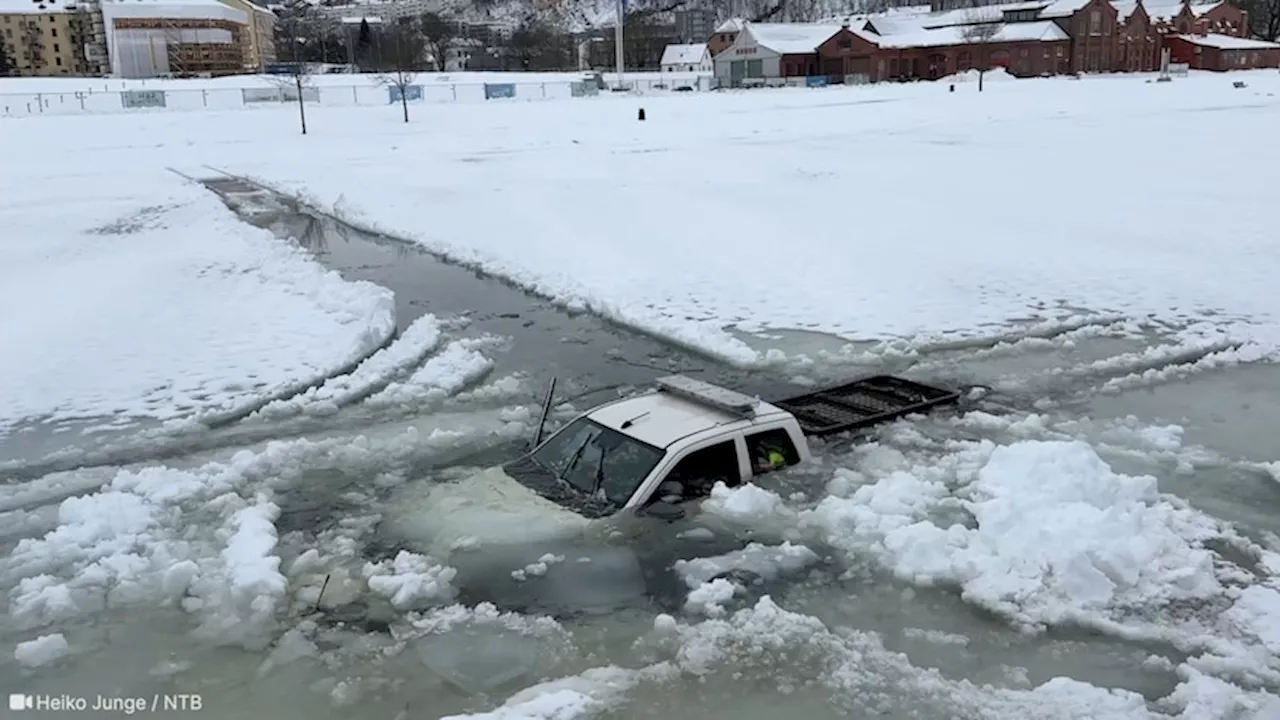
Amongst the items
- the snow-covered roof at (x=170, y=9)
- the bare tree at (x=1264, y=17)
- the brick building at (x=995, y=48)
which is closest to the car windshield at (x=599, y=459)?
the brick building at (x=995, y=48)

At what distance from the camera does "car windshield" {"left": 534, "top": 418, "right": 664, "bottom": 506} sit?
945cm

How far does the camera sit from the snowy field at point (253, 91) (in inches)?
2960

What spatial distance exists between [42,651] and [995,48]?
110 m

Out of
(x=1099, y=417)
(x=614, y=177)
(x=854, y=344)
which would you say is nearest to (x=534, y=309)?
(x=854, y=344)

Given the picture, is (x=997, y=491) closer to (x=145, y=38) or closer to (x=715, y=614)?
(x=715, y=614)

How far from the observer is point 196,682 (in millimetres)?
7301

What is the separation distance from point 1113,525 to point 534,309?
10.8 meters

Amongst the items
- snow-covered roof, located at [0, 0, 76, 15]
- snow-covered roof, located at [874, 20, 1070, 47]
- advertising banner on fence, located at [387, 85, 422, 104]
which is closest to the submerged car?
advertising banner on fence, located at [387, 85, 422, 104]

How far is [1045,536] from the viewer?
8.55 m

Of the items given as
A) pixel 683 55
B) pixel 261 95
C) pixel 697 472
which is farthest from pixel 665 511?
pixel 683 55

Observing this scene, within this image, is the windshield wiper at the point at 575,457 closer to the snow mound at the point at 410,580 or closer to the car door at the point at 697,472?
the car door at the point at 697,472

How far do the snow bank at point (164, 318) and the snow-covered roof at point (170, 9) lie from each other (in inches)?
4340

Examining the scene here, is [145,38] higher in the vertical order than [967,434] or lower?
higher

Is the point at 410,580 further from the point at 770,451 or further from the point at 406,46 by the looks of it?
the point at 406,46
